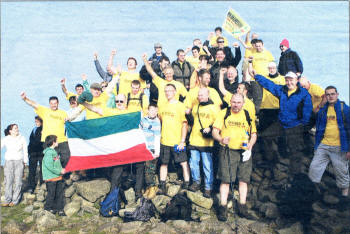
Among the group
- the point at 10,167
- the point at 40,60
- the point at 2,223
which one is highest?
the point at 40,60

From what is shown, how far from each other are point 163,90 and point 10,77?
2.77 metres

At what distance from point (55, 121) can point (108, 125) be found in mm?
Result: 1017

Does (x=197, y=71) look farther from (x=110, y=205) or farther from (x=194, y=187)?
(x=110, y=205)

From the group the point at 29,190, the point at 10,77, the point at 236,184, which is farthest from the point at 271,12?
the point at 29,190

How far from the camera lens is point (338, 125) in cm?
439

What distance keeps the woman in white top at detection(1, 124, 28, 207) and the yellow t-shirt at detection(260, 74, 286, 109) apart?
4.35m

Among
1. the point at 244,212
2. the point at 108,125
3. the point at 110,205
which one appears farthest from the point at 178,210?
the point at 108,125

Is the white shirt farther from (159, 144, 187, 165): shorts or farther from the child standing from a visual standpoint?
(159, 144, 187, 165): shorts

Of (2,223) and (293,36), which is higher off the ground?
(293,36)

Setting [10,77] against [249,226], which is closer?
[249,226]

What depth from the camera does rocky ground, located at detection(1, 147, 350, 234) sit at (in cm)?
450

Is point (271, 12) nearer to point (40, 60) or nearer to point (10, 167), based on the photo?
point (40, 60)

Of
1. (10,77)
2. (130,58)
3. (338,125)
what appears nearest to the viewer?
(338,125)

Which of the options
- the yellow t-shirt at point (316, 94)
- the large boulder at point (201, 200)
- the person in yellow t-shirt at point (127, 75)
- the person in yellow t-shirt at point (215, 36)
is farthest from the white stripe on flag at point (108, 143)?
the person in yellow t-shirt at point (215, 36)
